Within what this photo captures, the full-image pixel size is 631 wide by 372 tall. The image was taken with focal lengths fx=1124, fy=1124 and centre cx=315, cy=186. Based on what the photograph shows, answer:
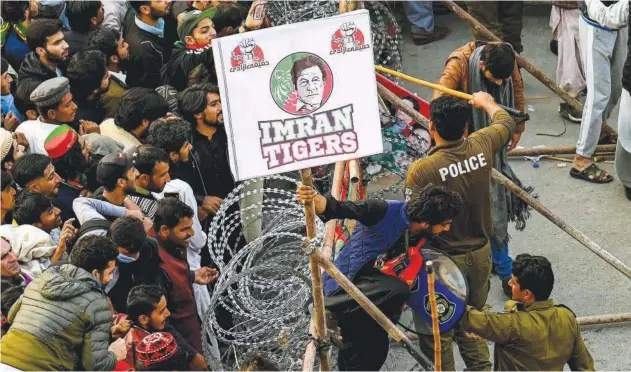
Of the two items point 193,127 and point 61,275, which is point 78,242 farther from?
point 193,127

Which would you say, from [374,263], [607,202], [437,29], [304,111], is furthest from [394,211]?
[437,29]

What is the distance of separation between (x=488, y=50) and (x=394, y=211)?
1.81 meters

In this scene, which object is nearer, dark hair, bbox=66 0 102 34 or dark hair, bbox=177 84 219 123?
dark hair, bbox=177 84 219 123

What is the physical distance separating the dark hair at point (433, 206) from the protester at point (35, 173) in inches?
87.2

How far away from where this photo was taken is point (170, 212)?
6074 mm

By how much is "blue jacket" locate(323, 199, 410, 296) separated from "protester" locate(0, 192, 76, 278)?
147 cm

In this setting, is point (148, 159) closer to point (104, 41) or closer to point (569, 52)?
point (104, 41)

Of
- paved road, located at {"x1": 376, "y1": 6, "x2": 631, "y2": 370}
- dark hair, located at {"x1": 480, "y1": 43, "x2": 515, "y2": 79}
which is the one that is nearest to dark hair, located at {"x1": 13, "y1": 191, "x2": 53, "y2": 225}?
paved road, located at {"x1": 376, "y1": 6, "x2": 631, "y2": 370}

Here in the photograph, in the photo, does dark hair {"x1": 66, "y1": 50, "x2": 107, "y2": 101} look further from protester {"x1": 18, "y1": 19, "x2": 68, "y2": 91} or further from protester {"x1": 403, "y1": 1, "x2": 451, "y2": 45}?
protester {"x1": 403, "y1": 1, "x2": 451, "y2": 45}

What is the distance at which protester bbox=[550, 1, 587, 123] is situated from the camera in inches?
373

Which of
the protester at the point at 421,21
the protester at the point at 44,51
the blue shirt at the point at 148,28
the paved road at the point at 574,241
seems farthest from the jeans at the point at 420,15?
the protester at the point at 44,51

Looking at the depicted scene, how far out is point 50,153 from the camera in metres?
6.91

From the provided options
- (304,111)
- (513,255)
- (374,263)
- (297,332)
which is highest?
(304,111)

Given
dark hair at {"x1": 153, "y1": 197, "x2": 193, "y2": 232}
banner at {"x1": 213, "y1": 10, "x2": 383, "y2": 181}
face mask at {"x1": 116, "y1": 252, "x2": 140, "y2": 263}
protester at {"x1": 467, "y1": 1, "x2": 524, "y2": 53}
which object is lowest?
protester at {"x1": 467, "y1": 1, "x2": 524, "y2": 53}
